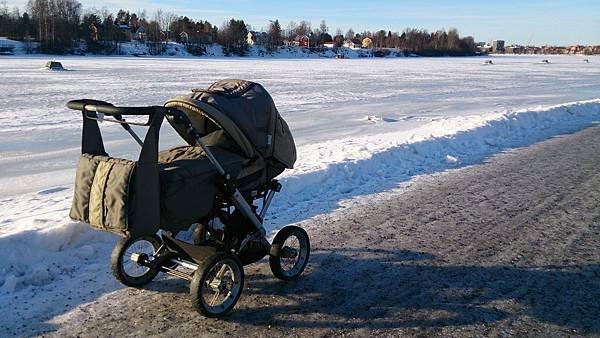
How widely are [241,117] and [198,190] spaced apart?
652 mm

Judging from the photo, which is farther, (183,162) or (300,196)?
(300,196)

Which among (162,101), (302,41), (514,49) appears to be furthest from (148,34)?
(514,49)

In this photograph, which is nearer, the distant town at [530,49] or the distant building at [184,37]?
the distant building at [184,37]

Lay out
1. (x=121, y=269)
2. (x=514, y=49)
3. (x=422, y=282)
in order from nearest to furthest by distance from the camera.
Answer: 1. (x=121, y=269)
2. (x=422, y=282)
3. (x=514, y=49)

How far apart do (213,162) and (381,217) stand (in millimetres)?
3037

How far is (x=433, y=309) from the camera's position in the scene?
396 cm

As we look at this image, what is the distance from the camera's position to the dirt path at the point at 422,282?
3.68m

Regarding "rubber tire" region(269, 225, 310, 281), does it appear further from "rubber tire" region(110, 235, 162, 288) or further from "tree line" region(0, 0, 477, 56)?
"tree line" region(0, 0, 477, 56)

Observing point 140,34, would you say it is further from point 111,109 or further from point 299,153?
point 111,109

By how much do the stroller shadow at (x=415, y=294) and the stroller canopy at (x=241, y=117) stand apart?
1.05 m

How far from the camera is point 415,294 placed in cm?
420

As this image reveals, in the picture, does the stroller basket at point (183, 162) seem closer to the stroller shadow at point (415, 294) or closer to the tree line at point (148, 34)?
the stroller shadow at point (415, 294)

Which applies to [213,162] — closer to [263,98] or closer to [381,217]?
[263,98]

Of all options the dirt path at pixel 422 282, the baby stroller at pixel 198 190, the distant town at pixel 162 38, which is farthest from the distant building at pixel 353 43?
the baby stroller at pixel 198 190
